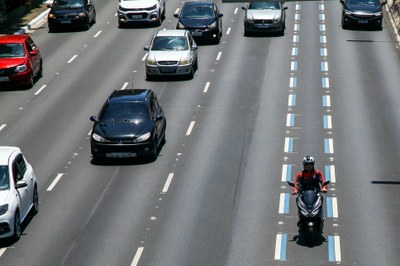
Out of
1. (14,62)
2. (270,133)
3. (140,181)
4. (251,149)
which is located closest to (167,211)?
(140,181)

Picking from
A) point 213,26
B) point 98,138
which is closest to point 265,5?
point 213,26

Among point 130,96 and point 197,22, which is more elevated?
point 130,96

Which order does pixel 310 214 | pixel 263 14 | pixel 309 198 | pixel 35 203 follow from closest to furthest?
pixel 310 214 < pixel 309 198 < pixel 35 203 < pixel 263 14

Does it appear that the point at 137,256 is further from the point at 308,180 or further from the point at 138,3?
the point at 138,3

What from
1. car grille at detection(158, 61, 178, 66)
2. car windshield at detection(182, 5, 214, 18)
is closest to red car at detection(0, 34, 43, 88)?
car grille at detection(158, 61, 178, 66)

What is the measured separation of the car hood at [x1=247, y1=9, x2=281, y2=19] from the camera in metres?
52.2

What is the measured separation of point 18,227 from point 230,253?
4.62 metres

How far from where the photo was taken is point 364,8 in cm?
5475

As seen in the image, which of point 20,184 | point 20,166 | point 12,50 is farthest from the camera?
point 12,50

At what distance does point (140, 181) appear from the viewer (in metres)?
29.5

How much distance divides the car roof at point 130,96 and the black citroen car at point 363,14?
22687mm

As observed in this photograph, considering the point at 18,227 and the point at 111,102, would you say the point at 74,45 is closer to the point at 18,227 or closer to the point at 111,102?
the point at 111,102

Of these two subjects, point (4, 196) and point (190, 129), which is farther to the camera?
point (190, 129)

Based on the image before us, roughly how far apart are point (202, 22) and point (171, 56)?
7.39 metres
